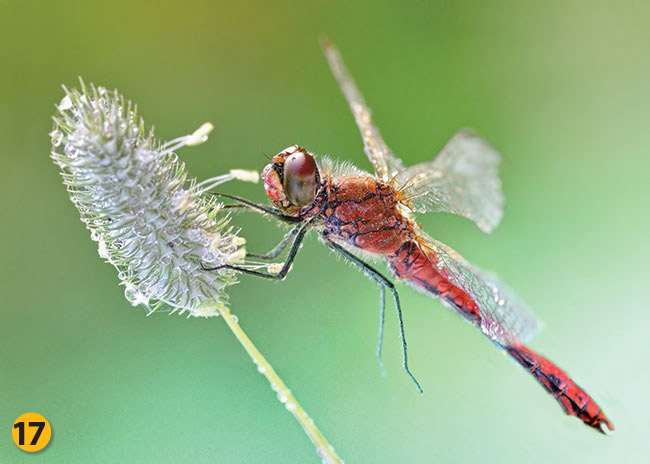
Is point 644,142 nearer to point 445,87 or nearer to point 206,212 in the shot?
point 445,87

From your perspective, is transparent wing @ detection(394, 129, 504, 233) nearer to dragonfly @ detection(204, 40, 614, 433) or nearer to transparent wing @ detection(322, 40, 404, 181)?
dragonfly @ detection(204, 40, 614, 433)

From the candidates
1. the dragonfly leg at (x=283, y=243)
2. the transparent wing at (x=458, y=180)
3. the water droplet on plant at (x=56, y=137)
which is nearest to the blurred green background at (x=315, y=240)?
the transparent wing at (x=458, y=180)

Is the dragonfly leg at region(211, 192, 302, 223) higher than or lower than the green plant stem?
higher

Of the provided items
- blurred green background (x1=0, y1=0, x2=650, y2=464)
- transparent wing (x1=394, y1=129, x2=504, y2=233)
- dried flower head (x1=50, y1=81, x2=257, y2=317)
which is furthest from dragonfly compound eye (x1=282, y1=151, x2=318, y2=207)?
blurred green background (x1=0, y1=0, x2=650, y2=464)

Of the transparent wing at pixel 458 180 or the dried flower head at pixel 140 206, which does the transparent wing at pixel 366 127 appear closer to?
the transparent wing at pixel 458 180

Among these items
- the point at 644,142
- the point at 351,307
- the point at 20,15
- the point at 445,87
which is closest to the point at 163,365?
the point at 351,307

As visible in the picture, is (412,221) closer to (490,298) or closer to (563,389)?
(490,298)

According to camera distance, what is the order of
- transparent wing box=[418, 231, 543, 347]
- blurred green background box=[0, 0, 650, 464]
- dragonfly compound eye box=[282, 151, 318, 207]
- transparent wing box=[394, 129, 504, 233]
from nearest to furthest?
1. dragonfly compound eye box=[282, 151, 318, 207]
2. transparent wing box=[418, 231, 543, 347]
3. transparent wing box=[394, 129, 504, 233]
4. blurred green background box=[0, 0, 650, 464]
